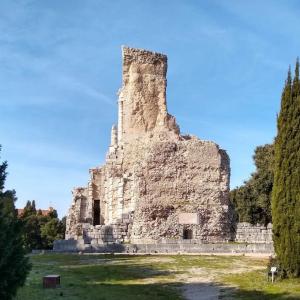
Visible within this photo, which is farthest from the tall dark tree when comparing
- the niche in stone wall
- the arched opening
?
the niche in stone wall

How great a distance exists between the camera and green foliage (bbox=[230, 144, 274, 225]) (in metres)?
43.2

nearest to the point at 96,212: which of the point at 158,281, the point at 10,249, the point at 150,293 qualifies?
the point at 158,281

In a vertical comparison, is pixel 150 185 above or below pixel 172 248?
above

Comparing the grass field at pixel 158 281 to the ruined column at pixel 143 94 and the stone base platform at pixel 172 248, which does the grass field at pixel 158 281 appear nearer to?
the stone base platform at pixel 172 248

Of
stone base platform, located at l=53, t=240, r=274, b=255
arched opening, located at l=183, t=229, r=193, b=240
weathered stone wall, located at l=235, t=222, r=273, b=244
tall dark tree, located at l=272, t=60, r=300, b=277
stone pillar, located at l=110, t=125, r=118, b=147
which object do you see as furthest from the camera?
stone pillar, located at l=110, t=125, r=118, b=147

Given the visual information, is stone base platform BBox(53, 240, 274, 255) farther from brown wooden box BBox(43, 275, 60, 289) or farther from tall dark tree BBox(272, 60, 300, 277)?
brown wooden box BBox(43, 275, 60, 289)

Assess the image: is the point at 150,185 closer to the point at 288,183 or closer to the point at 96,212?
the point at 96,212

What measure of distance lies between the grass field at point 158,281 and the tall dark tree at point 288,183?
87cm

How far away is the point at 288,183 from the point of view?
15438 mm

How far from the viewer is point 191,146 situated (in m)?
34.6

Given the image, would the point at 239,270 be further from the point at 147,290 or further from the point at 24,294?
the point at 24,294

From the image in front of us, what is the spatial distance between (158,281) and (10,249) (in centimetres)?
738

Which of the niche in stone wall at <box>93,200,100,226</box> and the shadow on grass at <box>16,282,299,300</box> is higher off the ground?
the niche in stone wall at <box>93,200,100,226</box>

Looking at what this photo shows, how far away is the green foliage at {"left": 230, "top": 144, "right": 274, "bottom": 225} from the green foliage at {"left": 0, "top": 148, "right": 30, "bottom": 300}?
34944 millimetres
